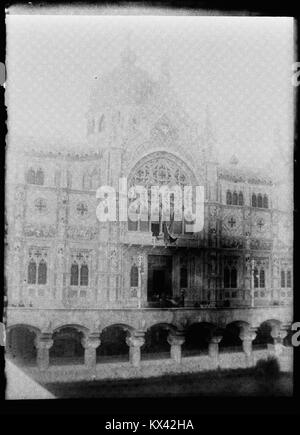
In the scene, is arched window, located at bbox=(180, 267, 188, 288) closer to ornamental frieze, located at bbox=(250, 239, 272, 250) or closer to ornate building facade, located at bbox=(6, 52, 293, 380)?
ornate building facade, located at bbox=(6, 52, 293, 380)

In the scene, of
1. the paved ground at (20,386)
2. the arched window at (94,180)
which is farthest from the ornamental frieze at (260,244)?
the paved ground at (20,386)

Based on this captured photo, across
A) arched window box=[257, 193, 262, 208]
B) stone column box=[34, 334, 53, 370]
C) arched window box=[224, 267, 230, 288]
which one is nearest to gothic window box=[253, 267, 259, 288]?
arched window box=[224, 267, 230, 288]

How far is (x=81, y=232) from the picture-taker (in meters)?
11.9

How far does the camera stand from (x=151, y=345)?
12.9 metres

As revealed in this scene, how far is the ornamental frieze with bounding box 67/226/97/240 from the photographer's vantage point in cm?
1173

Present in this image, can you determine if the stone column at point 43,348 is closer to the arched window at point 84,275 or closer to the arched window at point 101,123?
the arched window at point 84,275

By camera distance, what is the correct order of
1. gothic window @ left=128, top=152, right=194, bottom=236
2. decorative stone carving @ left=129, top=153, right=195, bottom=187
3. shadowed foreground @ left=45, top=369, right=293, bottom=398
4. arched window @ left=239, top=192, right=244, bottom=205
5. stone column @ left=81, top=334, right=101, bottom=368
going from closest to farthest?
shadowed foreground @ left=45, top=369, right=293, bottom=398 < stone column @ left=81, top=334, right=101, bottom=368 < gothic window @ left=128, top=152, right=194, bottom=236 < decorative stone carving @ left=129, top=153, right=195, bottom=187 < arched window @ left=239, top=192, right=244, bottom=205

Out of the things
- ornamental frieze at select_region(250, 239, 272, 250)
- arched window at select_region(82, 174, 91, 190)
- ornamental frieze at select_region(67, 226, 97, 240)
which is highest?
arched window at select_region(82, 174, 91, 190)

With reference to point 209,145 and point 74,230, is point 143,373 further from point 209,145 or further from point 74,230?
point 209,145

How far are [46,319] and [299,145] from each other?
6.16 m

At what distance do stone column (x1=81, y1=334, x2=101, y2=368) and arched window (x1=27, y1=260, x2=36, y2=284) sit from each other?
1.96 meters

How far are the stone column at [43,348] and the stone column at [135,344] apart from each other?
1926 millimetres

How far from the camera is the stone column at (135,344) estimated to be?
40.1 feet
